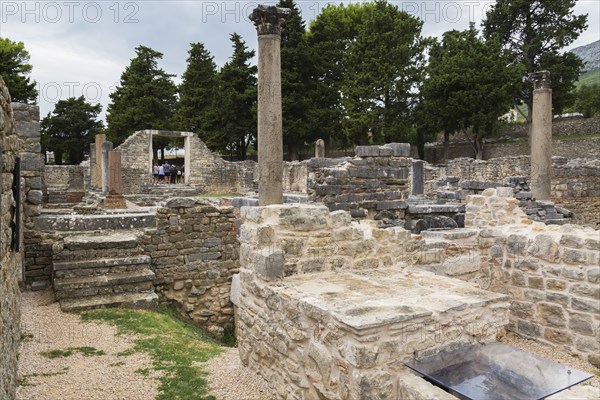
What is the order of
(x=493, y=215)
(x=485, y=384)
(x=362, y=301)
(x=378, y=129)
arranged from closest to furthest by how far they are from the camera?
(x=485, y=384)
(x=362, y=301)
(x=493, y=215)
(x=378, y=129)

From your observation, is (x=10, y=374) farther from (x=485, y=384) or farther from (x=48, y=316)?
(x=485, y=384)

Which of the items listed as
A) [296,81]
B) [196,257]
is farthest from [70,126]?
[196,257]

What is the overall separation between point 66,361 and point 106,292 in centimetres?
227

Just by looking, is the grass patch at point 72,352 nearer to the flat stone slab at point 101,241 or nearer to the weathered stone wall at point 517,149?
the flat stone slab at point 101,241

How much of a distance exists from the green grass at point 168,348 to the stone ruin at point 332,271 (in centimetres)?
44

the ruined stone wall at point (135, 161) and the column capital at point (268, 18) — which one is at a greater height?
the column capital at point (268, 18)

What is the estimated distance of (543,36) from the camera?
110 ft

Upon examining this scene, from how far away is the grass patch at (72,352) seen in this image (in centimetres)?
535

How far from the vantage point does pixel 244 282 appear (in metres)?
5.04

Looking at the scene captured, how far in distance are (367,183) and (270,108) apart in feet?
8.02

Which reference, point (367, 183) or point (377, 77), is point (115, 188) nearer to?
point (367, 183)

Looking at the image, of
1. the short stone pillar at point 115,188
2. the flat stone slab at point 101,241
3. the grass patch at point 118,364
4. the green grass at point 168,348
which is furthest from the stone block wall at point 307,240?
the short stone pillar at point 115,188

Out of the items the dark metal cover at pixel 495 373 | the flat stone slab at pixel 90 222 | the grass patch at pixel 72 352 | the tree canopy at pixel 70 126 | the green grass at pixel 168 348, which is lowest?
the green grass at pixel 168 348

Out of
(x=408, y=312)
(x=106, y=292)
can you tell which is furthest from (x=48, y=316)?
(x=408, y=312)
